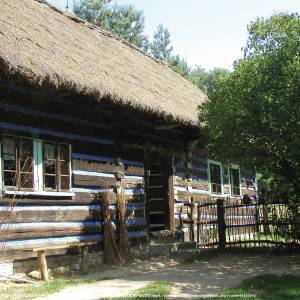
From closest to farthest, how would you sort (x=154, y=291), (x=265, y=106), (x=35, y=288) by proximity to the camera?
1. (x=154, y=291)
2. (x=35, y=288)
3. (x=265, y=106)

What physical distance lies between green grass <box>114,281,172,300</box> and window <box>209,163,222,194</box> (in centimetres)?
793

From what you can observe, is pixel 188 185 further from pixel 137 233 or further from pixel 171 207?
pixel 137 233

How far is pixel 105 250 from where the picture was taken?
10117 millimetres

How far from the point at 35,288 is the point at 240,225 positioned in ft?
19.4

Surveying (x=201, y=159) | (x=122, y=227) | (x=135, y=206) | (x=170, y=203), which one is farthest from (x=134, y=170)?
(x=201, y=159)

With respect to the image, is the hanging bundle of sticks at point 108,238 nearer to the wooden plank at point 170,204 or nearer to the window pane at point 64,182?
the window pane at point 64,182

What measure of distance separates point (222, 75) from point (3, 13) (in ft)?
14.0

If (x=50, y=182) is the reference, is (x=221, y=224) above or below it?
below

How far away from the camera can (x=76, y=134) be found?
10.0 meters

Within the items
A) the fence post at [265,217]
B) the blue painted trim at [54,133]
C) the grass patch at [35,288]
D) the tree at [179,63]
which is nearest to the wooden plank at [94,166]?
the blue painted trim at [54,133]

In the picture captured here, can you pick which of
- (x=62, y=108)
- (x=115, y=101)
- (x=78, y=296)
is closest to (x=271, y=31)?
(x=115, y=101)

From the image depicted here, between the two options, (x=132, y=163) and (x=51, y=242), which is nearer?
(x=51, y=242)

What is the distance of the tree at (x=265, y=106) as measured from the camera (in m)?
8.48

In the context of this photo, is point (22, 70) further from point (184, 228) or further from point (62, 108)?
point (184, 228)
